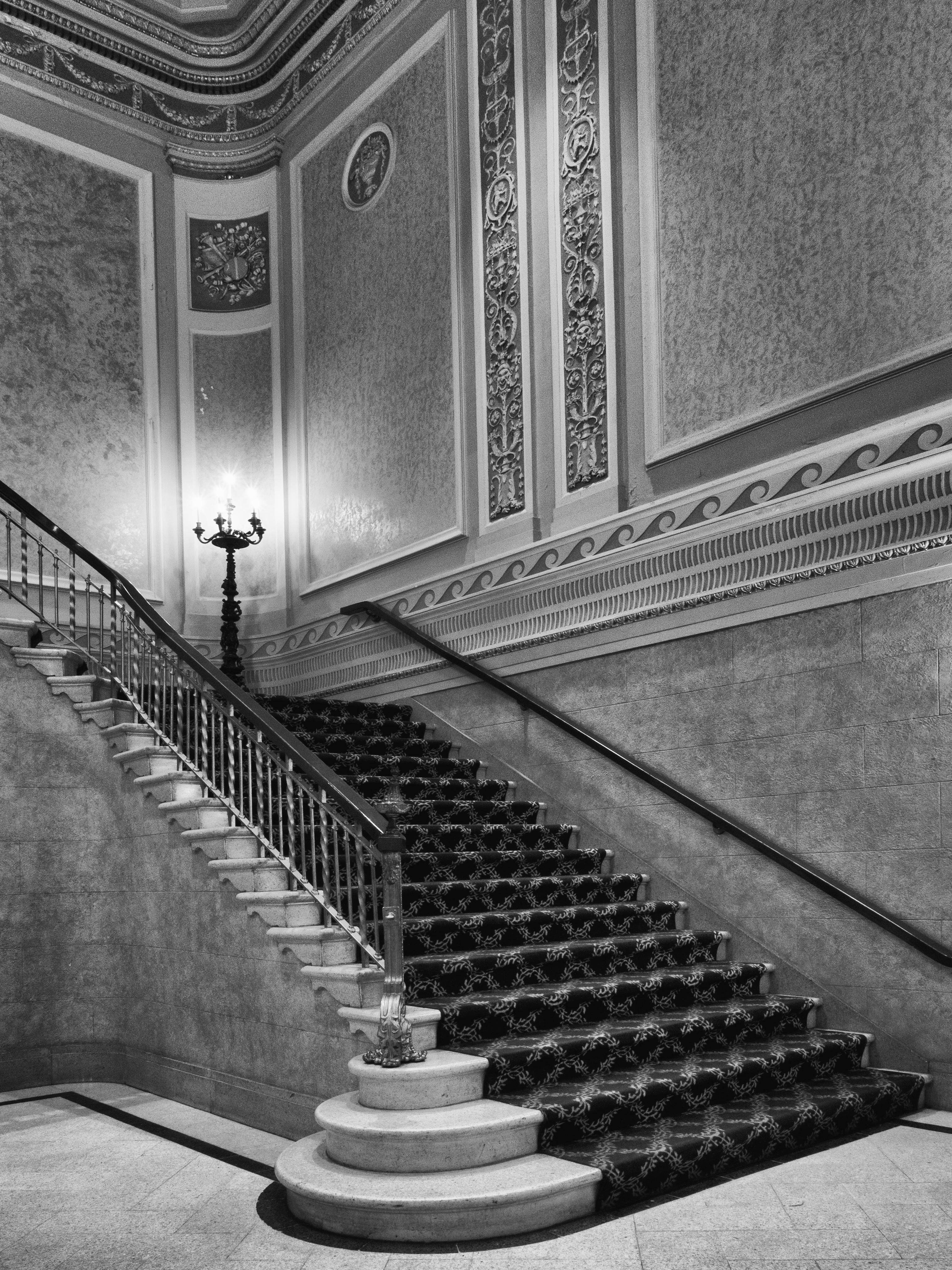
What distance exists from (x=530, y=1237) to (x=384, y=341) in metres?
6.81

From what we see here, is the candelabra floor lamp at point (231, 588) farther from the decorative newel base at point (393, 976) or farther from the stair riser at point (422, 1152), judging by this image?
the stair riser at point (422, 1152)

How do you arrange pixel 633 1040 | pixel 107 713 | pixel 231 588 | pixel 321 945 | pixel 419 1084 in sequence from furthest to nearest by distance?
1. pixel 231 588
2. pixel 107 713
3. pixel 321 945
4. pixel 633 1040
5. pixel 419 1084

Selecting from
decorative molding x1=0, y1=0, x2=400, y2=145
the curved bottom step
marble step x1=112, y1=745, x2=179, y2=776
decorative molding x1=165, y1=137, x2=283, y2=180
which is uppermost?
decorative molding x1=0, y1=0, x2=400, y2=145

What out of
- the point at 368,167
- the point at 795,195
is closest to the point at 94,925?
the point at 795,195

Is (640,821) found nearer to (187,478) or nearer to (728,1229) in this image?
(728,1229)

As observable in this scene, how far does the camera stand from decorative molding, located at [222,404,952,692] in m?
5.34

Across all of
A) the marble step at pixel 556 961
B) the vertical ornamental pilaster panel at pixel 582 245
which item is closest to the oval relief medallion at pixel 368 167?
the vertical ornamental pilaster panel at pixel 582 245

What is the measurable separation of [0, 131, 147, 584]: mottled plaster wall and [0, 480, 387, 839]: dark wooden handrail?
2.14 metres

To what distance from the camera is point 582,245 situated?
7.34 metres

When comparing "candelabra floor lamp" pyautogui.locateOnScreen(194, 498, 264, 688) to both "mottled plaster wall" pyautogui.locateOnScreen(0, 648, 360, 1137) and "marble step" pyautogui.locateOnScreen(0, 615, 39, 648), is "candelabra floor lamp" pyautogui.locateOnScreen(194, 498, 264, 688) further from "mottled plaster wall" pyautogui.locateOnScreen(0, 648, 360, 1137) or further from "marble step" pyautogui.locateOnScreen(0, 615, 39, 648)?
"mottled plaster wall" pyautogui.locateOnScreen(0, 648, 360, 1137)

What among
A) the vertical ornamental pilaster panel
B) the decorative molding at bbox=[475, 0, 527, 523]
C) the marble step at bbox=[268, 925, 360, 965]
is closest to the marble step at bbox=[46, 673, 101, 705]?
the marble step at bbox=[268, 925, 360, 965]

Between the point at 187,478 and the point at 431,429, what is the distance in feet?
8.11

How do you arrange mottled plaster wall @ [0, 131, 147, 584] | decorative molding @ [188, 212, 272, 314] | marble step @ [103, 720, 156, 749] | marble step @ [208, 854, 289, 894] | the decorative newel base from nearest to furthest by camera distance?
the decorative newel base < marble step @ [208, 854, 289, 894] < marble step @ [103, 720, 156, 749] < mottled plaster wall @ [0, 131, 147, 584] < decorative molding @ [188, 212, 272, 314]

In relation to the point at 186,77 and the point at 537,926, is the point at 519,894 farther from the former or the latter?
the point at 186,77
